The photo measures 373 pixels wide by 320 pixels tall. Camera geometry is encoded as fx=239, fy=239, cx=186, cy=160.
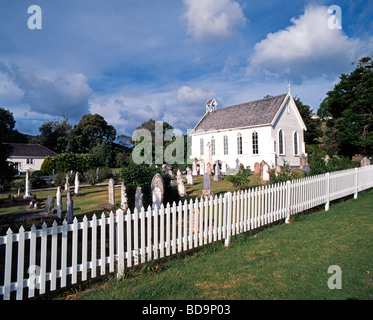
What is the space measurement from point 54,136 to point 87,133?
1207 cm

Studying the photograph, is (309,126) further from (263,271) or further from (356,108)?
(263,271)

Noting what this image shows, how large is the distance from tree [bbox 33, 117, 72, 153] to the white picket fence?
50933 millimetres

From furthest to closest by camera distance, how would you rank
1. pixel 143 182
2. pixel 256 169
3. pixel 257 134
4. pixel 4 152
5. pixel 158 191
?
pixel 257 134, pixel 256 169, pixel 143 182, pixel 158 191, pixel 4 152

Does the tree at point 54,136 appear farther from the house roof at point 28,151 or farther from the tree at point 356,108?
the tree at point 356,108

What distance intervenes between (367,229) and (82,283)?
24.3ft

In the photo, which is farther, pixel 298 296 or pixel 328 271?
pixel 328 271

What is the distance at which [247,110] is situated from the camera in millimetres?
31125

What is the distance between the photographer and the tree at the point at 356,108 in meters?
25.9

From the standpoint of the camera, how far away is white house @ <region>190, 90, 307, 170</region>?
2709 cm

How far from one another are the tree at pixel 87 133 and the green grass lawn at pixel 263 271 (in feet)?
154

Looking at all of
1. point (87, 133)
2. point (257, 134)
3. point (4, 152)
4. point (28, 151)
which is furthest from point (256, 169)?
→ point (28, 151)

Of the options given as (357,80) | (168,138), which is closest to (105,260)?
(357,80)

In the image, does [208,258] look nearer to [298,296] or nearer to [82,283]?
[298,296]

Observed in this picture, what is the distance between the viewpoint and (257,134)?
28.0 metres
